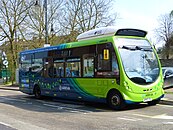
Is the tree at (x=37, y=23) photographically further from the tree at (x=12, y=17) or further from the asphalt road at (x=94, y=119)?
the asphalt road at (x=94, y=119)

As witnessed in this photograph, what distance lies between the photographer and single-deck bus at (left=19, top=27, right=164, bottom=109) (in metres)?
12.1

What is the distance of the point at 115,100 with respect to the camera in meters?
12.4

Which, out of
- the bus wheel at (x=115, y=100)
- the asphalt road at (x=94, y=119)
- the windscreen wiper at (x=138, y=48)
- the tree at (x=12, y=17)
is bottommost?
the asphalt road at (x=94, y=119)

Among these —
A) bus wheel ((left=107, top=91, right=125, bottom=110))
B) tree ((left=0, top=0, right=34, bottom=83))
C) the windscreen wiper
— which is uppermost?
tree ((left=0, top=0, right=34, bottom=83))

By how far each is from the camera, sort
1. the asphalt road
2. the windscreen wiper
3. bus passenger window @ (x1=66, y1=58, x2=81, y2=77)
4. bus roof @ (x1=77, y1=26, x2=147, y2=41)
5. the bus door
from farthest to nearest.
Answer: bus passenger window @ (x1=66, y1=58, x2=81, y2=77), bus roof @ (x1=77, y1=26, x2=147, y2=41), the windscreen wiper, the bus door, the asphalt road

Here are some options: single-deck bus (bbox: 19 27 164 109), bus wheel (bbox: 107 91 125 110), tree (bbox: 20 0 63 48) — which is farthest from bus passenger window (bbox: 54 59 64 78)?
tree (bbox: 20 0 63 48)

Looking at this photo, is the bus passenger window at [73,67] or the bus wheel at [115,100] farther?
the bus passenger window at [73,67]

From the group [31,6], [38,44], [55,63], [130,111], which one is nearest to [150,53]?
[130,111]

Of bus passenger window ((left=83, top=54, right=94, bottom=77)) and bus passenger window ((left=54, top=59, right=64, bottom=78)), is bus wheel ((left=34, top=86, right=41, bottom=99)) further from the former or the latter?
bus passenger window ((left=83, top=54, right=94, bottom=77))

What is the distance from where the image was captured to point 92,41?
13.7 meters

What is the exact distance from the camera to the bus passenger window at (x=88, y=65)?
532 inches

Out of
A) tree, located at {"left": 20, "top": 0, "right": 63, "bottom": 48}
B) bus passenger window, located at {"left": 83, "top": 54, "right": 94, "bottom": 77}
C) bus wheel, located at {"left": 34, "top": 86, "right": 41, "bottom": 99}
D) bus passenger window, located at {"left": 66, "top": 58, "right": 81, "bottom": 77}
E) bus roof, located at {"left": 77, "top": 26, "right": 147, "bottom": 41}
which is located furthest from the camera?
tree, located at {"left": 20, "top": 0, "right": 63, "bottom": 48}

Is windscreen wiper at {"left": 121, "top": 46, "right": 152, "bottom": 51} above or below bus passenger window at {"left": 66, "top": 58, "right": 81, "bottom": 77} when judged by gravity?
above

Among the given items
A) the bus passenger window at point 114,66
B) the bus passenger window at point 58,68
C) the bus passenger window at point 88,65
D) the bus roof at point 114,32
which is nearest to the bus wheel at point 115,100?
the bus passenger window at point 114,66
